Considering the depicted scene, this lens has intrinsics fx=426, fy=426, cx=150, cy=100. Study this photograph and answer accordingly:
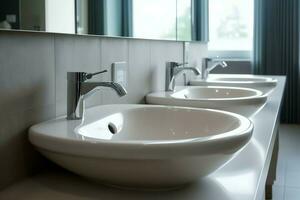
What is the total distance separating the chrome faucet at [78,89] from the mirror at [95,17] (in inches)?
4.8

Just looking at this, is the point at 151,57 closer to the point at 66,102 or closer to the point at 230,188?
the point at 66,102

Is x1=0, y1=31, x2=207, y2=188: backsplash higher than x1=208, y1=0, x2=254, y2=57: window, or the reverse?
x1=208, y1=0, x2=254, y2=57: window

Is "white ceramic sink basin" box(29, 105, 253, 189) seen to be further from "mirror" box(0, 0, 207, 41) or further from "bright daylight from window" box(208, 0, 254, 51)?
"bright daylight from window" box(208, 0, 254, 51)

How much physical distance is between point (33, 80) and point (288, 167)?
2.63 metres

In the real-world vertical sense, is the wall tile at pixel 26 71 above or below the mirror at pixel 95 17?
below

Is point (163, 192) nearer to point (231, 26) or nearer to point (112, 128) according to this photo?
point (112, 128)

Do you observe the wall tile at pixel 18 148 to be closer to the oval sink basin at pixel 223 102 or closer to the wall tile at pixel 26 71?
the wall tile at pixel 26 71

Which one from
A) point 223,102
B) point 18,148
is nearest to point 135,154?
point 18,148

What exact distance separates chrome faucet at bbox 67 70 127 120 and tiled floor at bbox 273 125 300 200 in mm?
1878

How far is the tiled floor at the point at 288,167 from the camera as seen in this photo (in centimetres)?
262

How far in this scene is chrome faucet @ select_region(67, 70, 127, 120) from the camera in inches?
38.9

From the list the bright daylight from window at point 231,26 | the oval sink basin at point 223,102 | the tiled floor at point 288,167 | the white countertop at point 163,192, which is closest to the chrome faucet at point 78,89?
the white countertop at point 163,192

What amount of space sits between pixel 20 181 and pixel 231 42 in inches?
163

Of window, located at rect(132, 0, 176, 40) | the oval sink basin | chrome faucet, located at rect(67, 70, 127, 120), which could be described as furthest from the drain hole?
window, located at rect(132, 0, 176, 40)
